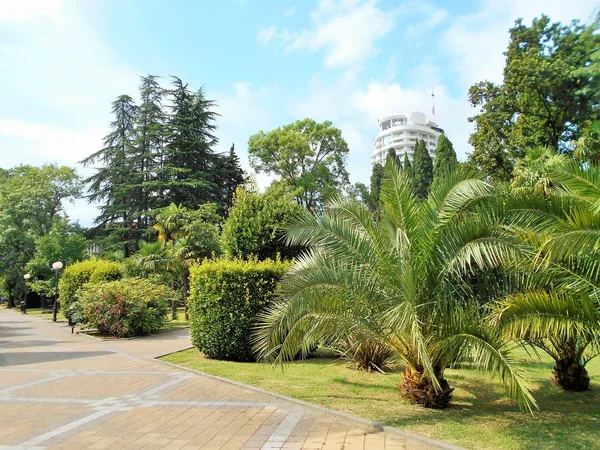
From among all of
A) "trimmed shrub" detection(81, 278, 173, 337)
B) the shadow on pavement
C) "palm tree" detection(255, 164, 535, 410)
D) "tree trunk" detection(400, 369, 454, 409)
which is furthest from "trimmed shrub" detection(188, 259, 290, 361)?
"trimmed shrub" detection(81, 278, 173, 337)

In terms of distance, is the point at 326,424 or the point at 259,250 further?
A: the point at 259,250

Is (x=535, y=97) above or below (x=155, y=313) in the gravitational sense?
above

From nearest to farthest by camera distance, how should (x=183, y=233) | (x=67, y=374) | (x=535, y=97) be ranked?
(x=67, y=374), (x=535, y=97), (x=183, y=233)

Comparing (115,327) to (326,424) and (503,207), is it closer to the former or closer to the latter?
(326,424)

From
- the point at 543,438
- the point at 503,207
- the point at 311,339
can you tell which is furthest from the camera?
the point at 311,339

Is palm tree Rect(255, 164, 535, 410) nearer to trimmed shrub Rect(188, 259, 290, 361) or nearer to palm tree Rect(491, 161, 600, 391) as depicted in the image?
palm tree Rect(491, 161, 600, 391)

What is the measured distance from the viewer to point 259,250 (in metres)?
11.5

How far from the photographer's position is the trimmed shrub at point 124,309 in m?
15.5

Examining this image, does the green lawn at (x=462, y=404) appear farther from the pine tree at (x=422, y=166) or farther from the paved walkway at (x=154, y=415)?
the pine tree at (x=422, y=166)

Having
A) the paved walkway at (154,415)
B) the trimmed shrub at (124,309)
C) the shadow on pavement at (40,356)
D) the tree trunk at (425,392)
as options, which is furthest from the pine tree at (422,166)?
the tree trunk at (425,392)

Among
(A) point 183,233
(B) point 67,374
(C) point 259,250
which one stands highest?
(A) point 183,233

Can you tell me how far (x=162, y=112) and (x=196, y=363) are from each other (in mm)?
34745

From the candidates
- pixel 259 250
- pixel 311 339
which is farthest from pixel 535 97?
pixel 311 339

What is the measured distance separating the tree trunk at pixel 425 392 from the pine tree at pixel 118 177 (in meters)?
34.9
